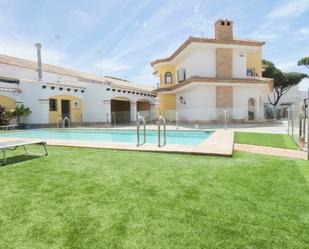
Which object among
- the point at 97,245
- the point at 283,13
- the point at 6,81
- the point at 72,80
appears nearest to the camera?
the point at 97,245

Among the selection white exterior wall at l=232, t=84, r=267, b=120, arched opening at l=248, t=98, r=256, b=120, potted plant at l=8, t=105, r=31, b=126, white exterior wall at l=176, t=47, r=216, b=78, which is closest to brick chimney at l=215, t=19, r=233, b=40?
white exterior wall at l=176, t=47, r=216, b=78

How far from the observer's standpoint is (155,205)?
3.22 metres

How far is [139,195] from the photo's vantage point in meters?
3.58

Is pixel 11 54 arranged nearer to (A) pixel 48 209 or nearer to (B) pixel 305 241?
(A) pixel 48 209

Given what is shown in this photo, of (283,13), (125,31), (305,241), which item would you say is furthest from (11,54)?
(305,241)

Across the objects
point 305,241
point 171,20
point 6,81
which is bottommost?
point 305,241

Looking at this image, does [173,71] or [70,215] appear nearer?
[70,215]

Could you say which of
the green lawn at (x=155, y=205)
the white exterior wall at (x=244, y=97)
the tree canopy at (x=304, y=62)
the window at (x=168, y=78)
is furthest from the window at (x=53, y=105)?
the tree canopy at (x=304, y=62)

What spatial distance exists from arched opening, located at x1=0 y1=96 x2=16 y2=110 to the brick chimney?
1990 cm

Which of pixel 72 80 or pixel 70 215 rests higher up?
pixel 72 80

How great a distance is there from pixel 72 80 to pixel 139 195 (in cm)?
2708

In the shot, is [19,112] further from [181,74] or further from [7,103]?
[181,74]

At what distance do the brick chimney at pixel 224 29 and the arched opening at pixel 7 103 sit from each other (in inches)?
783

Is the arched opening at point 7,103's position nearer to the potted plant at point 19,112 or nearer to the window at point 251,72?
the potted plant at point 19,112
